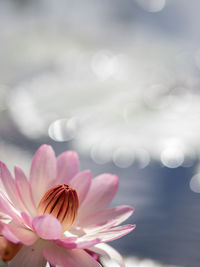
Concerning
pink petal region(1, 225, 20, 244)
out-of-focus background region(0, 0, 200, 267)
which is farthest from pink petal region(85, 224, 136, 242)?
out-of-focus background region(0, 0, 200, 267)

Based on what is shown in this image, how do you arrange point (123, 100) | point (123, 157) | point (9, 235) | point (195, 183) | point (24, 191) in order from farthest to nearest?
point (123, 100), point (123, 157), point (195, 183), point (24, 191), point (9, 235)

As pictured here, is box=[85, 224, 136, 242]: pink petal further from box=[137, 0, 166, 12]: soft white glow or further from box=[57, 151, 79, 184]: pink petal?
box=[137, 0, 166, 12]: soft white glow

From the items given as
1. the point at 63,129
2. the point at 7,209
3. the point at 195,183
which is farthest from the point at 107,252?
the point at 63,129

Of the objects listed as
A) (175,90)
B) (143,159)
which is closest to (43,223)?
(143,159)

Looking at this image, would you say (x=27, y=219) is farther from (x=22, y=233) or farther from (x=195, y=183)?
(x=195, y=183)

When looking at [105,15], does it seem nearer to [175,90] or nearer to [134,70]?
[134,70]
